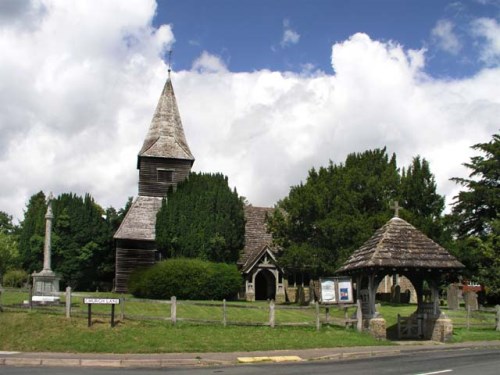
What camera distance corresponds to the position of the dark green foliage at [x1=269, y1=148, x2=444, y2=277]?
39.0 meters

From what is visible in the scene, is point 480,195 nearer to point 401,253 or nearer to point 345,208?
point 345,208

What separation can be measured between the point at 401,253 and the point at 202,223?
71.1 ft

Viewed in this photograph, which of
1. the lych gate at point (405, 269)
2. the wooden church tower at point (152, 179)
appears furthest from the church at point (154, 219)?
the lych gate at point (405, 269)

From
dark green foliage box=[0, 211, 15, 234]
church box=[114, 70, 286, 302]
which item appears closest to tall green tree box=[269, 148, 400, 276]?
church box=[114, 70, 286, 302]

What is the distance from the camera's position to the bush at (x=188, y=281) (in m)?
34.7

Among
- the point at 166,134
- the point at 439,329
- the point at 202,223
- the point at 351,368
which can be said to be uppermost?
the point at 166,134

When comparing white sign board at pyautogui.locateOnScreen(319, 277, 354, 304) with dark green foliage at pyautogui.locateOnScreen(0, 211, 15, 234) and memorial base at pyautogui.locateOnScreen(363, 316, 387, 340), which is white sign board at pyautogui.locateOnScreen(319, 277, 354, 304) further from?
dark green foliage at pyautogui.locateOnScreen(0, 211, 15, 234)

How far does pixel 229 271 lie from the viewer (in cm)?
3694

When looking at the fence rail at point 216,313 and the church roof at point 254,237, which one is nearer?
the fence rail at point 216,313

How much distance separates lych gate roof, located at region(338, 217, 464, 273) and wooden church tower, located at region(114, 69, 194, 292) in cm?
2503

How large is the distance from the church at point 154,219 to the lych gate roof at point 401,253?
2115cm

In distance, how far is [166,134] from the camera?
51469mm

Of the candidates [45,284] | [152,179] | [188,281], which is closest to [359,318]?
[188,281]

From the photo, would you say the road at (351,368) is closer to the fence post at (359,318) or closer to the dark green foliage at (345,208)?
the fence post at (359,318)
